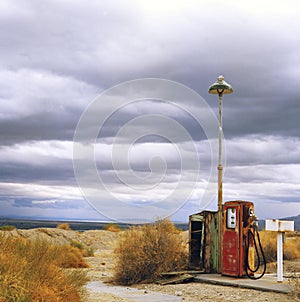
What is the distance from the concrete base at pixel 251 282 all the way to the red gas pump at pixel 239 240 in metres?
0.26

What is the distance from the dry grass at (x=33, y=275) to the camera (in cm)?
781

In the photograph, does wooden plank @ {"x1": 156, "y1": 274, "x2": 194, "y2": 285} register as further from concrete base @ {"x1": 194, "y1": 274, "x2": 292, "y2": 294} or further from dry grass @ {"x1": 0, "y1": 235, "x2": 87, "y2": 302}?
dry grass @ {"x1": 0, "y1": 235, "x2": 87, "y2": 302}

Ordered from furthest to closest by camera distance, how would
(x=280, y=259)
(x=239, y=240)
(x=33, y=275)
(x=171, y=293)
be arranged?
(x=239, y=240), (x=280, y=259), (x=171, y=293), (x=33, y=275)

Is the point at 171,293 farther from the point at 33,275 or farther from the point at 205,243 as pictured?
the point at 33,275

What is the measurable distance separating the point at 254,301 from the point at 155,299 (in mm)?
2131

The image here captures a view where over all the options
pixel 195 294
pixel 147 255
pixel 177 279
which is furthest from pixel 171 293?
pixel 147 255

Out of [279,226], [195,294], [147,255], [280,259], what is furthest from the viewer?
[147,255]

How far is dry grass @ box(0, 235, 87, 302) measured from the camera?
7809mm

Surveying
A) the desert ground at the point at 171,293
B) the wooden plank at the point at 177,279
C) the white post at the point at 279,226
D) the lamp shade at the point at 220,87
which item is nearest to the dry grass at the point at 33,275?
the desert ground at the point at 171,293

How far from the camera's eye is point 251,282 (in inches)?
517

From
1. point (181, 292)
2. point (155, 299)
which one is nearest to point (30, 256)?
point (155, 299)

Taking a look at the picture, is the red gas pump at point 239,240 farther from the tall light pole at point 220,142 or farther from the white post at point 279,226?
the white post at point 279,226

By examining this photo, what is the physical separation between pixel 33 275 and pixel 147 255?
22.3 ft

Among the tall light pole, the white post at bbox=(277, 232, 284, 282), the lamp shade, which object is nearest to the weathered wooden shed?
the tall light pole
